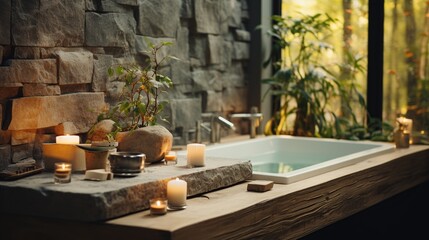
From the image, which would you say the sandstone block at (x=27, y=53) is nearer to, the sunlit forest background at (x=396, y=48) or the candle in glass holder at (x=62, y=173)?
the candle in glass holder at (x=62, y=173)

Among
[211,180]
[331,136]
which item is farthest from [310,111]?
[211,180]

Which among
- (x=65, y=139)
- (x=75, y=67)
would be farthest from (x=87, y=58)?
(x=65, y=139)

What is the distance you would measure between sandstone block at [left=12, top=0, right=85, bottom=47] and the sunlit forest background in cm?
198

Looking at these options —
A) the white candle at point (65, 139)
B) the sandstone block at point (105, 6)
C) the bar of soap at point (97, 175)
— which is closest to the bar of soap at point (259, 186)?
the bar of soap at point (97, 175)

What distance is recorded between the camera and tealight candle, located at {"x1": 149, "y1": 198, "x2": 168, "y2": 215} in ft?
9.44

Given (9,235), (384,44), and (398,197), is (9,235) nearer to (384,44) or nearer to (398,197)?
(398,197)

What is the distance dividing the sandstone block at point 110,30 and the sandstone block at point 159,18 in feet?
0.32

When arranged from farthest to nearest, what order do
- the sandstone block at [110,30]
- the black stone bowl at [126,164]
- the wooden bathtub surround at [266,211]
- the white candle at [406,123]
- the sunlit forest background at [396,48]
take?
1. the sunlit forest background at [396,48]
2. the white candle at [406,123]
3. the sandstone block at [110,30]
4. the black stone bowl at [126,164]
5. the wooden bathtub surround at [266,211]

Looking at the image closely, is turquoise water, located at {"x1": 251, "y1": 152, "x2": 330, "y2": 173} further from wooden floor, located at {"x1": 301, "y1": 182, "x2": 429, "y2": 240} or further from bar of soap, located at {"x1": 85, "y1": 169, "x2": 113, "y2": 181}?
bar of soap, located at {"x1": 85, "y1": 169, "x2": 113, "y2": 181}

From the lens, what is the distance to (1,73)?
3240mm

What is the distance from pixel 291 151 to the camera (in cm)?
498

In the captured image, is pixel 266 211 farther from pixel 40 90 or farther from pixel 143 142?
pixel 40 90

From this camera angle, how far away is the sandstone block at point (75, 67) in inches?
141

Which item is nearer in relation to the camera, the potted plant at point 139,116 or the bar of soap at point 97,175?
the bar of soap at point 97,175
